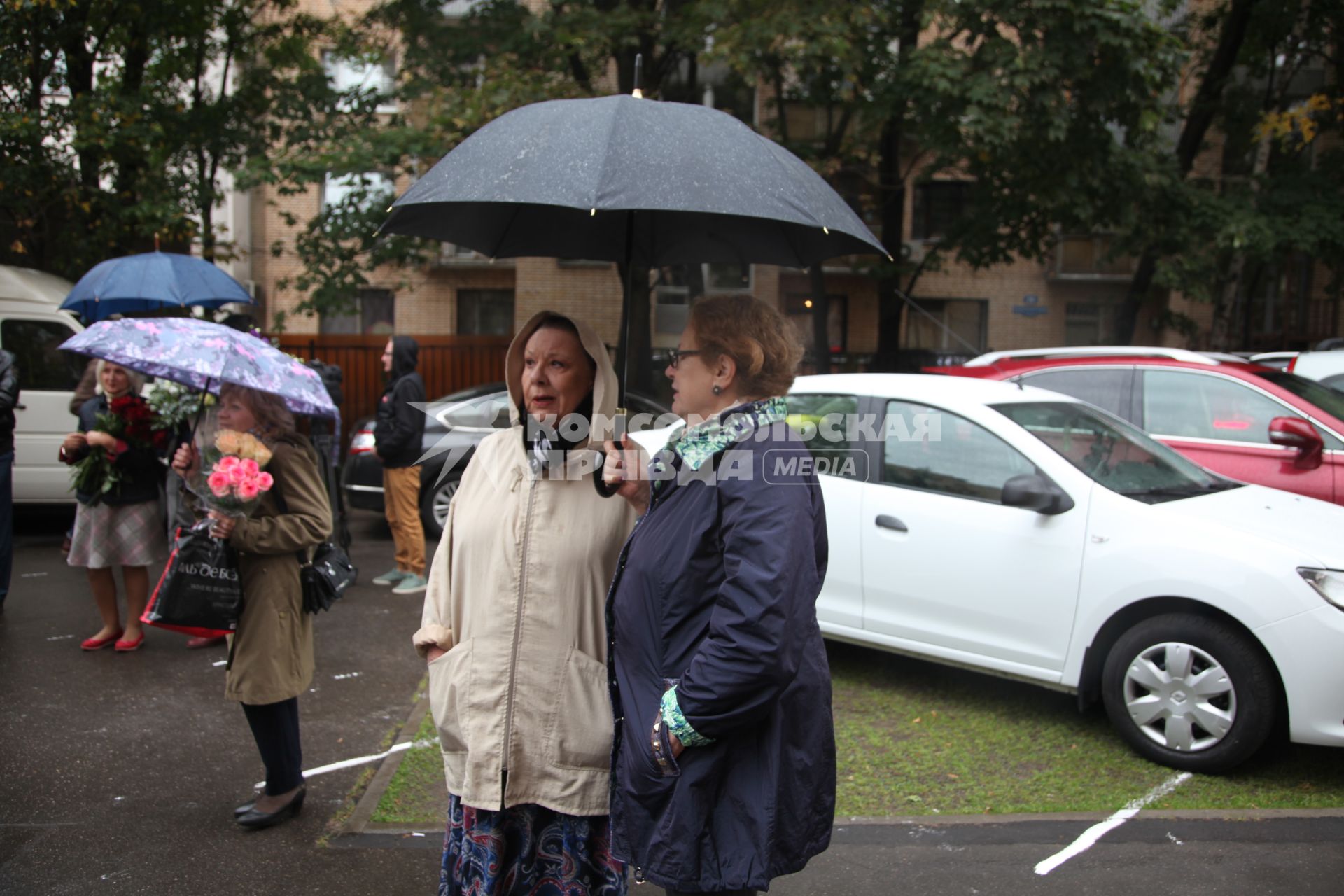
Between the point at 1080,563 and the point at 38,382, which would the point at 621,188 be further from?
the point at 38,382

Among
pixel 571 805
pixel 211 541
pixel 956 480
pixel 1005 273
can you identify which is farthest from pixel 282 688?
pixel 1005 273

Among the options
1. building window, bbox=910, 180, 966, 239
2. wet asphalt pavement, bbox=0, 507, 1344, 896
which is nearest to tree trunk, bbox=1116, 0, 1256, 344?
building window, bbox=910, 180, 966, 239

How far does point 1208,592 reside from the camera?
173 inches

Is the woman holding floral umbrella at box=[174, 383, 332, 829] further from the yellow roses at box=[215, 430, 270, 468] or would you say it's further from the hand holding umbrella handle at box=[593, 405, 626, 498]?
the hand holding umbrella handle at box=[593, 405, 626, 498]

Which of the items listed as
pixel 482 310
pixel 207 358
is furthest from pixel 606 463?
pixel 482 310

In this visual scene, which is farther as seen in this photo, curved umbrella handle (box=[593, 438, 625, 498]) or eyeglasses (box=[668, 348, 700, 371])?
curved umbrella handle (box=[593, 438, 625, 498])

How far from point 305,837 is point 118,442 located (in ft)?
10.1

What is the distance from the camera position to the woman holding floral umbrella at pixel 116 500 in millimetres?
5832

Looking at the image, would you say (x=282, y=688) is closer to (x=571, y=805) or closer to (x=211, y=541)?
(x=211, y=541)

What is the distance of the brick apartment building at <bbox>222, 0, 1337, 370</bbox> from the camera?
22.3 metres

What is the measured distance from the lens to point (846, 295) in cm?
2341

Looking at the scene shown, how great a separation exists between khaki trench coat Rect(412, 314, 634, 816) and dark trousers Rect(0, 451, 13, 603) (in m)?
5.27

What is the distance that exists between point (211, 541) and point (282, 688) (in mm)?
589

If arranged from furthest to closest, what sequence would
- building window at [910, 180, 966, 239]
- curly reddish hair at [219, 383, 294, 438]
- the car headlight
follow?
building window at [910, 180, 966, 239] < the car headlight < curly reddish hair at [219, 383, 294, 438]
